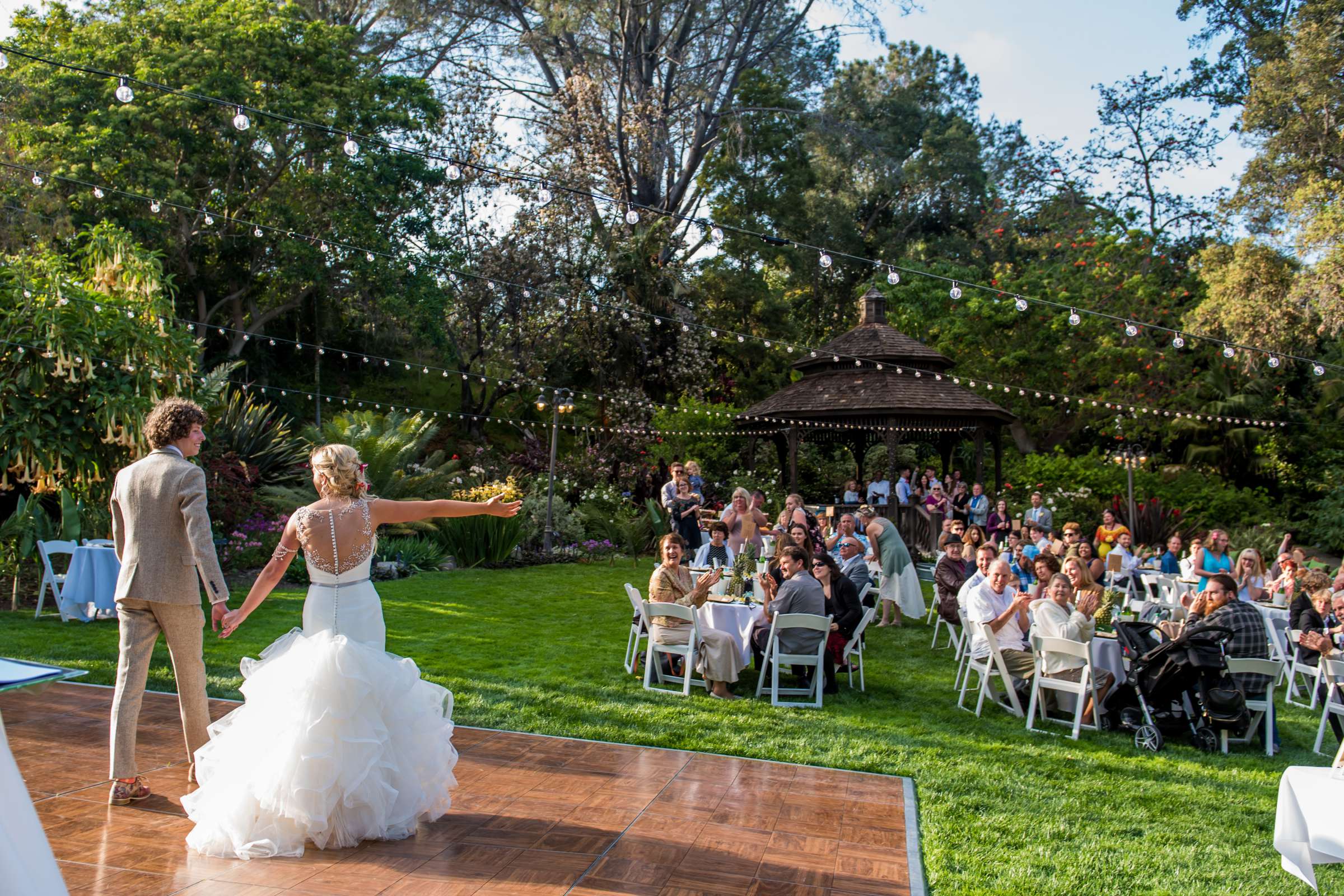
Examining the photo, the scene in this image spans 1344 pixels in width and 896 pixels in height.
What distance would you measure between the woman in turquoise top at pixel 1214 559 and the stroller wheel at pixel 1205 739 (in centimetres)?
438

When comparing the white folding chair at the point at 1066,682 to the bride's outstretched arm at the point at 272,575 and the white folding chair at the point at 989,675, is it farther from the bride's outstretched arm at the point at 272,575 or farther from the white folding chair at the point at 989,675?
Answer: the bride's outstretched arm at the point at 272,575

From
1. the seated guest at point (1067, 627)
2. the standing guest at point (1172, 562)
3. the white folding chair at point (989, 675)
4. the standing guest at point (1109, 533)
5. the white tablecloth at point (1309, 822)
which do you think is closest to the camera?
the white tablecloth at point (1309, 822)

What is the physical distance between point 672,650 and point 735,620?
60cm

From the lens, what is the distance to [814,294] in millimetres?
30812

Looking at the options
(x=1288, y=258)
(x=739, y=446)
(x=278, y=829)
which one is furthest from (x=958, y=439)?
(x=278, y=829)

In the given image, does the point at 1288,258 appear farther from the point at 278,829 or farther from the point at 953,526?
Answer: the point at 278,829

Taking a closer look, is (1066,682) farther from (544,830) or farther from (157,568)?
(157,568)

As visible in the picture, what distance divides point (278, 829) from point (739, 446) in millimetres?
19067

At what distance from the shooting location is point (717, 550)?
10820mm

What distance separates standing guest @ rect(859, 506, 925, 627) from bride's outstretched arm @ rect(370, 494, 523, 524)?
24.8 ft

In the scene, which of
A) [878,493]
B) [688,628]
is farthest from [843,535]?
[878,493]

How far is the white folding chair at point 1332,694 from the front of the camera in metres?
6.39

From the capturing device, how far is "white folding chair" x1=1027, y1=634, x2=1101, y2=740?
682 cm

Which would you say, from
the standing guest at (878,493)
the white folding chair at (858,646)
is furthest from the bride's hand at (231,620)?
the standing guest at (878,493)
